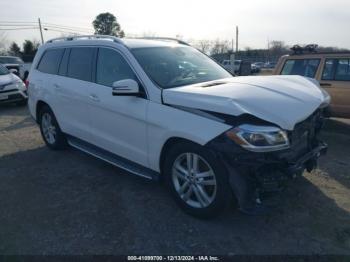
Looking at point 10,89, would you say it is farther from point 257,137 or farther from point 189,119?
point 257,137

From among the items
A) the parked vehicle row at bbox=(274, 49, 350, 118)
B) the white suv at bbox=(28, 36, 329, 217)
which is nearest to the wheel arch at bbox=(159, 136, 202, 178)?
the white suv at bbox=(28, 36, 329, 217)

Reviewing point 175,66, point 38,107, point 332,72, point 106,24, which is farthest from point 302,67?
point 106,24

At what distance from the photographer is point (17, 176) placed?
5.28 m

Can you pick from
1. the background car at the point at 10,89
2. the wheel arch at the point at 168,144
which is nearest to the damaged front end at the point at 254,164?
the wheel arch at the point at 168,144

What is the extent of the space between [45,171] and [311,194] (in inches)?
150

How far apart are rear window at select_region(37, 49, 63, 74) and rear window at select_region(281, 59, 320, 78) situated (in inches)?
200

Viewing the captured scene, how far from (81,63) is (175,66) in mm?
1627

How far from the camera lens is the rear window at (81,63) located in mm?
5098

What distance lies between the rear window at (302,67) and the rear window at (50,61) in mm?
5091

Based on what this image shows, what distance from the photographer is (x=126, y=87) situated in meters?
3.97

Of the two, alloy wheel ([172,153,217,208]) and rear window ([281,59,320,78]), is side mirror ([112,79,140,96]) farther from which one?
rear window ([281,59,320,78])

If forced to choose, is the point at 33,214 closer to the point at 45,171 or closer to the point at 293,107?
the point at 45,171

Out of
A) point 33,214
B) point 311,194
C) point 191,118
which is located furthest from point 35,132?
point 311,194

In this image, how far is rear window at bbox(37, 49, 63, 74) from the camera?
5996 millimetres
